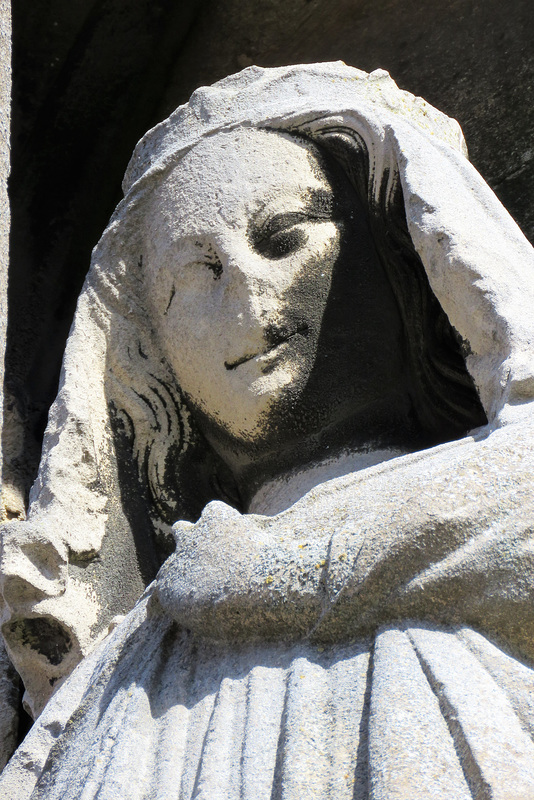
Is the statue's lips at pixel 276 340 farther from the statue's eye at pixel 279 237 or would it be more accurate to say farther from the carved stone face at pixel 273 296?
the statue's eye at pixel 279 237

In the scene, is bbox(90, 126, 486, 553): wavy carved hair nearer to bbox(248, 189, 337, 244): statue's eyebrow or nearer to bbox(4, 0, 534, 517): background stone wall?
bbox(248, 189, 337, 244): statue's eyebrow

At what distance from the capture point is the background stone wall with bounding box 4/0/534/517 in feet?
10.3

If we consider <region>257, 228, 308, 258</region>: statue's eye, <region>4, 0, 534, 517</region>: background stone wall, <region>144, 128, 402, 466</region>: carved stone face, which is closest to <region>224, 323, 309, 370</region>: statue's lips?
<region>144, 128, 402, 466</region>: carved stone face

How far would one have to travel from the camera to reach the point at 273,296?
2.16m

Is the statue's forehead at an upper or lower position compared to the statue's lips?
upper

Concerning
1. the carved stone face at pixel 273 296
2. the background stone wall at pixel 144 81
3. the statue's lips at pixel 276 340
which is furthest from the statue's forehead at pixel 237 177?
the background stone wall at pixel 144 81

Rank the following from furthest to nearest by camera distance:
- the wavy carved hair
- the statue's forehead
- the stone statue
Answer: the statue's forehead
the wavy carved hair
the stone statue

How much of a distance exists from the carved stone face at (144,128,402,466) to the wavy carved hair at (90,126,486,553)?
5 cm

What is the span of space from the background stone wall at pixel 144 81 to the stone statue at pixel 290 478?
71 cm

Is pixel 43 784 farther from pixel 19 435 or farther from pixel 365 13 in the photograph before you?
pixel 365 13

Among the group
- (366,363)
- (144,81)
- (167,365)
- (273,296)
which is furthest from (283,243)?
(144,81)

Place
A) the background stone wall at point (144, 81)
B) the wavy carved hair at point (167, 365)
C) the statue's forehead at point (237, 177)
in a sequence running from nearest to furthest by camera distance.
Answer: the wavy carved hair at point (167, 365)
the statue's forehead at point (237, 177)
the background stone wall at point (144, 81)

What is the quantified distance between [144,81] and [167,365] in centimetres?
137

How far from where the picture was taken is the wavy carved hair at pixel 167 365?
7.02 feet
